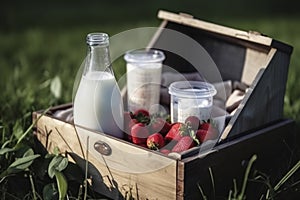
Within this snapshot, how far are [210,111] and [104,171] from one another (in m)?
0.30

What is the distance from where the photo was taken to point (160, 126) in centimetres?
147

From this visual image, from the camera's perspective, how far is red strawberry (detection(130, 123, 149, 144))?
4.70 feet

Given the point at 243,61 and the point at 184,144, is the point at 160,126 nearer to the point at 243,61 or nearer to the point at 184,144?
the point at 184,144

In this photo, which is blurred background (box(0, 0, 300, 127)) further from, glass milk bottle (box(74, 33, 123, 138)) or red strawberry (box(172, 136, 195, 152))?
red strawberry (box(172, 136, 195, 152))

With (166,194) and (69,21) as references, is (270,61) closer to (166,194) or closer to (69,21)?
(166,194)

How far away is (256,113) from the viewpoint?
5.04ft

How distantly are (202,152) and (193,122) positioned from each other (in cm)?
10

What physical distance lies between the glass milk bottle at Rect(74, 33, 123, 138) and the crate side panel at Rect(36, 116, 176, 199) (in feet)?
0.18

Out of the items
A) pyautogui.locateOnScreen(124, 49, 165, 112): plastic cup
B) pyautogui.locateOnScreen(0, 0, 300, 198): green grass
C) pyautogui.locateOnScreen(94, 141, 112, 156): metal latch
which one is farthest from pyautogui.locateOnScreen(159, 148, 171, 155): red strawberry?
pyautogui.locateOnScreen(0, 0, 300, 198): green grass

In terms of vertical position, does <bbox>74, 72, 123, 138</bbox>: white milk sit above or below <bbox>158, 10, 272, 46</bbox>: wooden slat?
below

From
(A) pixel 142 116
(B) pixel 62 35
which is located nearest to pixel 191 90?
(A) pixel 142 116

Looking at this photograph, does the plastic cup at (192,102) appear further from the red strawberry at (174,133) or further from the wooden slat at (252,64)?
the wooden slat at (252,64)

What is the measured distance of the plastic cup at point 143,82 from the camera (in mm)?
1697

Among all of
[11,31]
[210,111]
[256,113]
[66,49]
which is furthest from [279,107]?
[11,31]
